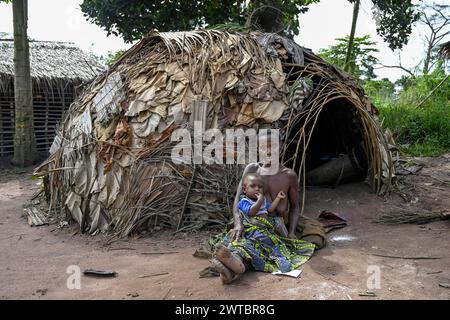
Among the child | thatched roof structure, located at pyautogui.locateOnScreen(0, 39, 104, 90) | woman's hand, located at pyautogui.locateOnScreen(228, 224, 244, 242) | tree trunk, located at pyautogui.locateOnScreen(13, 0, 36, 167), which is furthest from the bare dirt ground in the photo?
thatched roof structure, located at pyautogui.locateOnScreen(0, 39, 104, 90)

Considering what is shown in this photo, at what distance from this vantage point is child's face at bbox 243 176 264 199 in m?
3.53

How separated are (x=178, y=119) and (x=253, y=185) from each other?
159 centimetres

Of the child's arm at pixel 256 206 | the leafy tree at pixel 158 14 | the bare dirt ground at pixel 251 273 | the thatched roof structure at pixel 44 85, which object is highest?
the leafy tree at pixel 158 14

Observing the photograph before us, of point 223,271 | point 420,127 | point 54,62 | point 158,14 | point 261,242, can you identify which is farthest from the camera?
point 54,62

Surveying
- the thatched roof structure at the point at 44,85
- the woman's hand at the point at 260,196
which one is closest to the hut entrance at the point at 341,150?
the woman's hand at the point at 260,196

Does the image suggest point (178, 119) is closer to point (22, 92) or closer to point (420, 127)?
point (22, 92)

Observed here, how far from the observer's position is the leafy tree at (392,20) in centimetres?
941

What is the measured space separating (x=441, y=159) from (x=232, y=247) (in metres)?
6.06

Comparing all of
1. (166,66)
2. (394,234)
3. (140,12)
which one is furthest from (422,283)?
(140,12)

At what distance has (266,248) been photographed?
340 cm

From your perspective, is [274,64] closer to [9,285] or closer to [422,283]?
[422,283]

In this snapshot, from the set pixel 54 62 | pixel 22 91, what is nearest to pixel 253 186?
pixel 22 91

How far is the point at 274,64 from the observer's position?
5.17 meters

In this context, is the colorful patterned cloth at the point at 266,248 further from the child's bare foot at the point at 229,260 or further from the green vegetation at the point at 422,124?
the green vegetation at the point at 422,124
